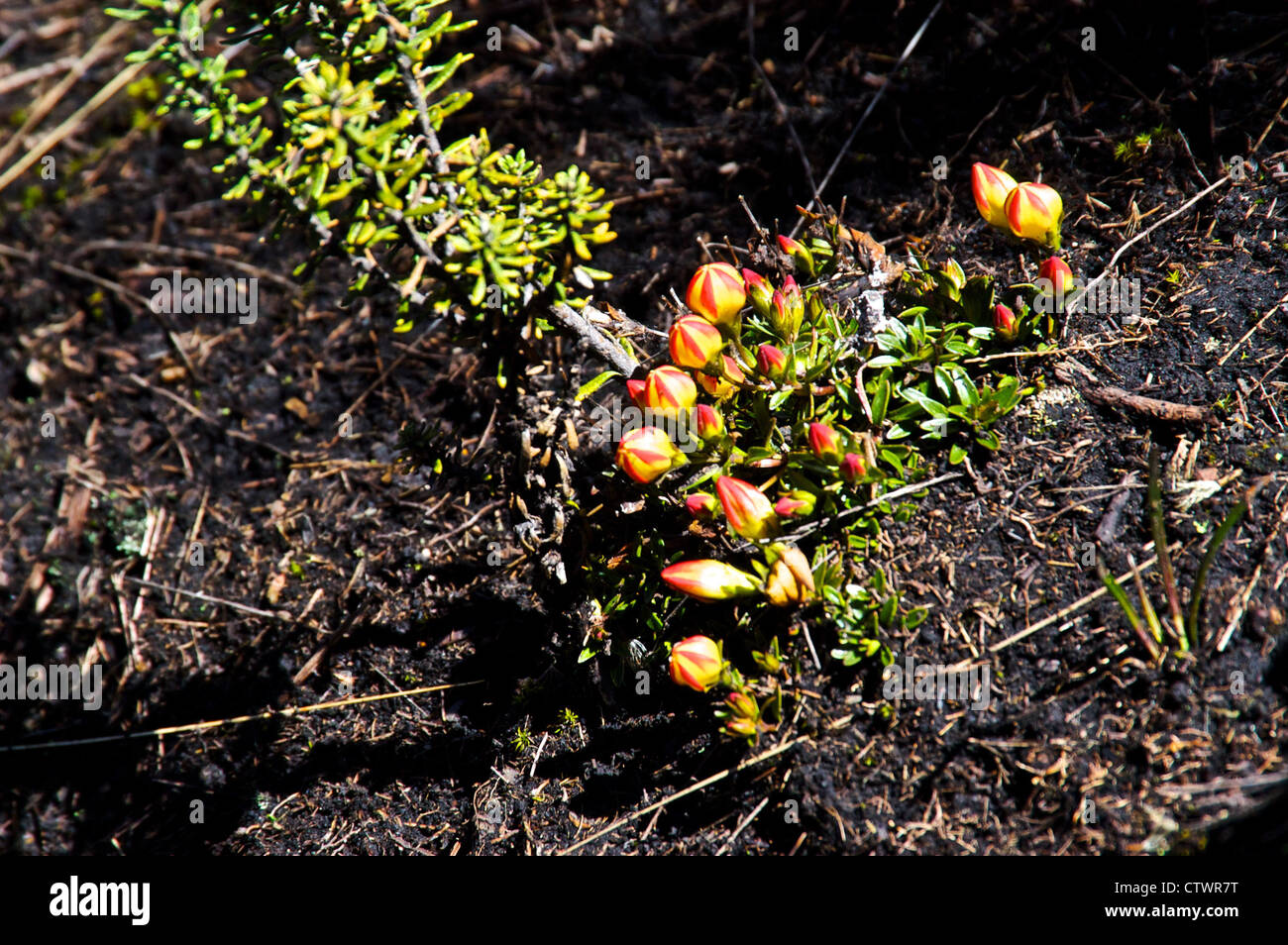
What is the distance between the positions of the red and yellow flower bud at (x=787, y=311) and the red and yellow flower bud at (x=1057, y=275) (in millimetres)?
652

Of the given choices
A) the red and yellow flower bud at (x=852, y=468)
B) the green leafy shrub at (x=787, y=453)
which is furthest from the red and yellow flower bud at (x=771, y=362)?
the red and yellow flower bud at (x=852, y=468)

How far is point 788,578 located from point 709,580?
0.61ft

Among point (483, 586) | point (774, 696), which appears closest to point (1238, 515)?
point (774, 696)

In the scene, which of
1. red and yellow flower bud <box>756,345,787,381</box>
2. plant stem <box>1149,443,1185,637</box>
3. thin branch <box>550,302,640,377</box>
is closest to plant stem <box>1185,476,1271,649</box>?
plant stem <box>1149,443,1185,637</box>

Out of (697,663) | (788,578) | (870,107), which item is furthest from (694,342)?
(870,107)

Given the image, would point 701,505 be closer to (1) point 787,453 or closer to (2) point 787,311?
(1) point 787,453

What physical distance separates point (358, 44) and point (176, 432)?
2006mm

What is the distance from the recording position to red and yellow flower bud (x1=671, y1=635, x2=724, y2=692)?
2.02 meters

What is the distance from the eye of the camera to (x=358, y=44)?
1949mm

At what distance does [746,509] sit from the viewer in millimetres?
2070

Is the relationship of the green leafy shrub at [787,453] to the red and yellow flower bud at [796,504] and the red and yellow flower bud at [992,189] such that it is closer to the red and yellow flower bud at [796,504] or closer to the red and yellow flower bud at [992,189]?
the red and yellow flower bud at [796,504]

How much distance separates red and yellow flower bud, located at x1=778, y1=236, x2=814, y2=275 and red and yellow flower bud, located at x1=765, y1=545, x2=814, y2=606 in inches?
36.1

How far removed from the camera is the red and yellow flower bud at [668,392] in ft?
6.97
